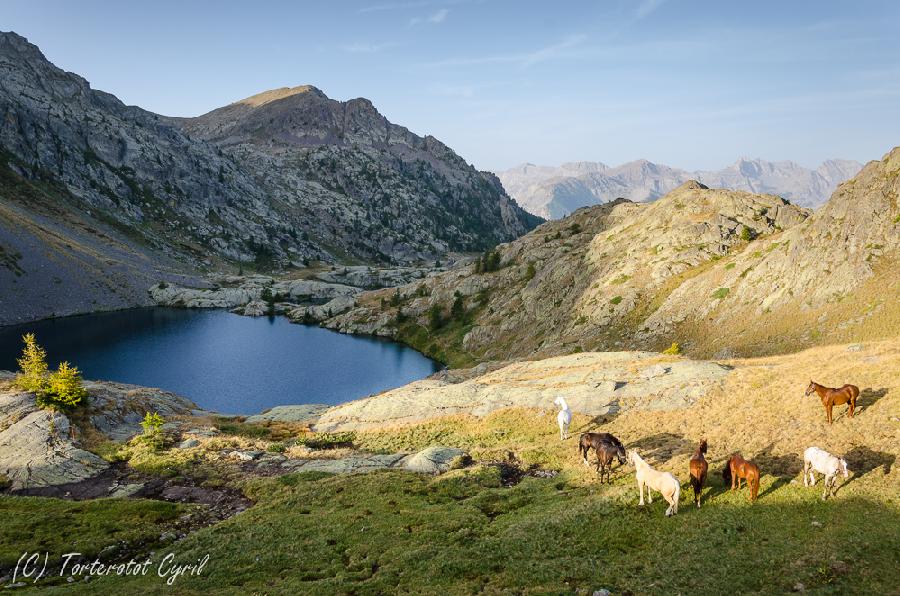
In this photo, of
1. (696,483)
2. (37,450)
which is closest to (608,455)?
(696,483)

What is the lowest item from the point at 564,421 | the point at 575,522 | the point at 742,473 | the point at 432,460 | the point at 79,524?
the point at 79,524

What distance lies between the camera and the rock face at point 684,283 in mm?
68500

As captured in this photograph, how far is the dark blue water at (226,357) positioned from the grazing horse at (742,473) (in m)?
89.0

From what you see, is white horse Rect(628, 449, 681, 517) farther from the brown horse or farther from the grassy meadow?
the brown horse

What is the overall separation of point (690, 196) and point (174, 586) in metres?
131

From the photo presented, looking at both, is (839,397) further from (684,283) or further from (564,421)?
(684,283)

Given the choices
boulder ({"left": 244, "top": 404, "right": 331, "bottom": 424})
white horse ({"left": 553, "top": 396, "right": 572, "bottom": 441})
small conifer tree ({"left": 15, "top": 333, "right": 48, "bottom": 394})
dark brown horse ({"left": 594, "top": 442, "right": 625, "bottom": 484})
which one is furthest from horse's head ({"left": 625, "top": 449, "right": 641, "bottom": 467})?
small conifer tree ({"left": 15, "top": 333, "right": 48, "bottom": 394})

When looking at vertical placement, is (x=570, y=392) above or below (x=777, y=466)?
below

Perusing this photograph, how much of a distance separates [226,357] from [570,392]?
11743cm

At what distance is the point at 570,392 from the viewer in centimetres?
4312

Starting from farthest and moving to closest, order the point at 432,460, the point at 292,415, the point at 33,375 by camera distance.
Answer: the point at 292,415, the point at 33,375, the point at 432,460

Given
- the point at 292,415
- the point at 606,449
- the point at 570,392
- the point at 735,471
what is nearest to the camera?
the point at 735,471

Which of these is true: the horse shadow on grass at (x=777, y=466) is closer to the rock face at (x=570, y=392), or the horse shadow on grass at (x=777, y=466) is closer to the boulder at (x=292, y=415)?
the rock face at (x=570, y=392)

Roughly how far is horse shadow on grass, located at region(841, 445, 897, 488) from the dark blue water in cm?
9275
